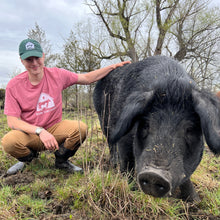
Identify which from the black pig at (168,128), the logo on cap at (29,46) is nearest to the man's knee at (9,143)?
the logo on cap at (29,46)

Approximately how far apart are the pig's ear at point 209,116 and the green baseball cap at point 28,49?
91.6 inches

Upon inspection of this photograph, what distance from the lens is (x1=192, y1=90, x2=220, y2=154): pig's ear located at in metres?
1.99

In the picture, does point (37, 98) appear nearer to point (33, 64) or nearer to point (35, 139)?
point (33, 64)

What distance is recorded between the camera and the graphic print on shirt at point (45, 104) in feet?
11.1

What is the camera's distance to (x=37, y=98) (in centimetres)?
336

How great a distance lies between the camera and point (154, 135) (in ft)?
6.96

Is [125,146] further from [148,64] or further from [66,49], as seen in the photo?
[66,49]

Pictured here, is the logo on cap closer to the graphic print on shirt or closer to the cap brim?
the cap brim

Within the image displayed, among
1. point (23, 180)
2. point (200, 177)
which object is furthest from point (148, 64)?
point (23, 180)

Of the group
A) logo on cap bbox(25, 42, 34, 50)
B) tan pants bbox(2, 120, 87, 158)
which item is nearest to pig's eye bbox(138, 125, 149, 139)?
tan pants bbox(2, 120, 87, 158)

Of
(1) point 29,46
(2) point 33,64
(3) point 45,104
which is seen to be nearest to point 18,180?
(3) point 45,104

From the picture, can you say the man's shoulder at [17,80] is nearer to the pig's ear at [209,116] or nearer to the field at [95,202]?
the field at [95,202]

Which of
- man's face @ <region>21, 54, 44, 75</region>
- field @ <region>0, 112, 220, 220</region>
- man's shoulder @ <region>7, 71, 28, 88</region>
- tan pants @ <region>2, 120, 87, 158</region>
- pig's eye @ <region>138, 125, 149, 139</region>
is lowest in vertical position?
field @ <region>0, 112, 220, 220</region>

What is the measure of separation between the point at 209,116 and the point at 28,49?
2.67 metres
